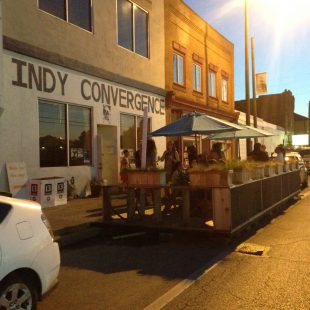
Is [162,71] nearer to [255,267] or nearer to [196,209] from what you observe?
[196,209]

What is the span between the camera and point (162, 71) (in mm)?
19250

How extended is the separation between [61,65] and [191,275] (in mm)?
8779

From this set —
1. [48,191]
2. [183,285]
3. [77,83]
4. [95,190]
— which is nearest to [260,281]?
[183,285]

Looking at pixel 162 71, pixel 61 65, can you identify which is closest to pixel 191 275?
pixel 61 65

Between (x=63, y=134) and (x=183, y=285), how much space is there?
861 cm

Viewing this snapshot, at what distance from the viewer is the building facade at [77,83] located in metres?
11.5

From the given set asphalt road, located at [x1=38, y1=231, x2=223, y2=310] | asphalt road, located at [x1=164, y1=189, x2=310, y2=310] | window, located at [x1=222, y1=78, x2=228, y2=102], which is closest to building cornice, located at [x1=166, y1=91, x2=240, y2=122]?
window, located at [x1=222, y1=78, x2=228, y2=102]

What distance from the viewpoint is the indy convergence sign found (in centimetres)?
1177

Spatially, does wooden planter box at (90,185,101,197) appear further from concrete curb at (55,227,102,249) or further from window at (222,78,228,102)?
window at (222,78,228,102)

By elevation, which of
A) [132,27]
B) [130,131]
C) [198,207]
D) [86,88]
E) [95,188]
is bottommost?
[198,207]

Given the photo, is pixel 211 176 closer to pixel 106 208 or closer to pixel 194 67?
pixel 106 208

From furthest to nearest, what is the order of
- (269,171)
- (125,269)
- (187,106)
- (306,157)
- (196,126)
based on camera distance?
(306,157)
(187,106)
(269,171)
(196,126)
(125,269)

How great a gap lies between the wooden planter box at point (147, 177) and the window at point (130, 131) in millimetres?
7375

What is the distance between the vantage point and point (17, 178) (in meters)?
11.4
